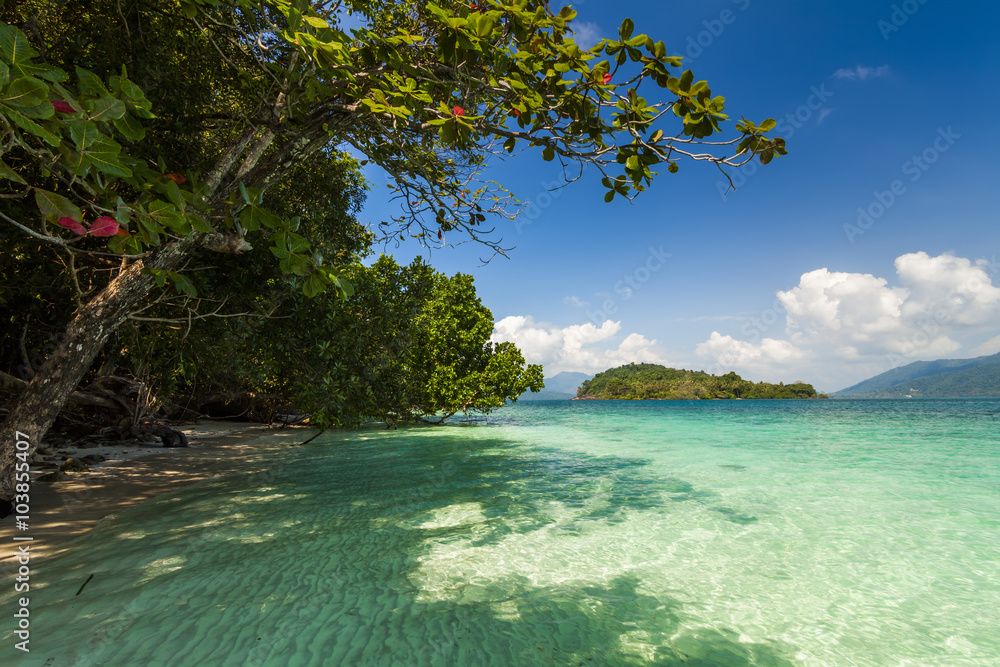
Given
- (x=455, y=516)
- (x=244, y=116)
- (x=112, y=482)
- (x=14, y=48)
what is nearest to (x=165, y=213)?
(x=14, y=48)

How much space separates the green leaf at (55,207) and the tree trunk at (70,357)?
202cm

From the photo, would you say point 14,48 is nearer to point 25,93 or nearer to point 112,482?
point 25,93

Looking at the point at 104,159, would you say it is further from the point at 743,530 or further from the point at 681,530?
the point at 743,530

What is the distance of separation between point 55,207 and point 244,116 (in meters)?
2.97

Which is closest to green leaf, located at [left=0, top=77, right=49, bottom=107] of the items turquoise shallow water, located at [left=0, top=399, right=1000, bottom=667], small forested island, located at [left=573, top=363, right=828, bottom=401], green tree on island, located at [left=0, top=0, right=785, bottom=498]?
green tree on island, located at [left=0, top=0, right=785, bottom=498]

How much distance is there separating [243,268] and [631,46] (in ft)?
19.6

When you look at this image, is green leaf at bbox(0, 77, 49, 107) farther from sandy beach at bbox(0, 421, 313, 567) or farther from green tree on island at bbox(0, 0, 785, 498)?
sandy beach at bbox(0, 421, 313, 567)

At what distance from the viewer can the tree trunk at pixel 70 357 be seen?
4012 mm

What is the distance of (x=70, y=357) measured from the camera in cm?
404

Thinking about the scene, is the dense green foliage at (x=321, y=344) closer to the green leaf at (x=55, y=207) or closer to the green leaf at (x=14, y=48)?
the green leaf at (x=55, y=207)

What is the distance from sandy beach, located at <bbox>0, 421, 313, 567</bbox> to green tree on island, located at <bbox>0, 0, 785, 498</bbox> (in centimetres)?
71

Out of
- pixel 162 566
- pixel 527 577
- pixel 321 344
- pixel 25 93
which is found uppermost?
pixel 25 93

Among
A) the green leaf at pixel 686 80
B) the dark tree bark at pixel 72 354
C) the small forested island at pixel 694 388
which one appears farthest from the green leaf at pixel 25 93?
the small forested island at pixel 694 388

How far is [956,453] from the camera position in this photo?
1146cm
